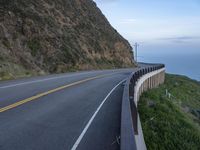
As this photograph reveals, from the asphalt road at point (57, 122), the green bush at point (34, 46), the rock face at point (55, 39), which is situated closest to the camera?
the asphalt road at point (57, 122)

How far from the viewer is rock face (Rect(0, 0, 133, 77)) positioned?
36469mm

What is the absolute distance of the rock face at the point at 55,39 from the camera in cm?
3647

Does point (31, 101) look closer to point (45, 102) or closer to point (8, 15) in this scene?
point (45, 102)

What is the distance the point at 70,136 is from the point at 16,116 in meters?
2.89

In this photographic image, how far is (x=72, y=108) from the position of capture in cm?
1394

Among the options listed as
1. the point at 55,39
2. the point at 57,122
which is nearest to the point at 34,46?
the point at 55,39

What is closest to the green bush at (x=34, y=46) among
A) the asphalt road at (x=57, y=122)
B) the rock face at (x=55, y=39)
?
the rock face at (x=55, y=39)

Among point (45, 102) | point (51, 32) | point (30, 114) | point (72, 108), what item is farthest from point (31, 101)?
point (51, 32)

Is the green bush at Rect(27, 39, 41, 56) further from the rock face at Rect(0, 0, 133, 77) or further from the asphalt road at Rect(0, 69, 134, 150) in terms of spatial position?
the asphalt road at Rect(0, 69, 134, 150)

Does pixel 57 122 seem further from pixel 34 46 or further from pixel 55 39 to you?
pixel 55 39

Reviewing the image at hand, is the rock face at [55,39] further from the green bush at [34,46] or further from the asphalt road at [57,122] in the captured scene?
the asphalt road at [57,122]

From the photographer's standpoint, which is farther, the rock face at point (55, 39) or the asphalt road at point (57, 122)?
the rock face at point (55, 39)

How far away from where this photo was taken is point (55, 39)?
4503cm

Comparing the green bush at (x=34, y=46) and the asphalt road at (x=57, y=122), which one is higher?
the green bush at (x=34, y=46)
